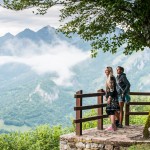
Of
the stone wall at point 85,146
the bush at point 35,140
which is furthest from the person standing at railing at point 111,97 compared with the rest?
the bush at point 35,140

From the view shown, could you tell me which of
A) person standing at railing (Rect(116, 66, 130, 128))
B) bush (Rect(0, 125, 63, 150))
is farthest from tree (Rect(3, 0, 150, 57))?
bush (Rect(0, 125, 63, 150))

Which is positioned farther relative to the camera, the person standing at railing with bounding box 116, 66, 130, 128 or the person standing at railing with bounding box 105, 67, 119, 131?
the person standing at railing with bounding box 116, 66, 130, 128

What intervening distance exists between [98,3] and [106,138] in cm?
541

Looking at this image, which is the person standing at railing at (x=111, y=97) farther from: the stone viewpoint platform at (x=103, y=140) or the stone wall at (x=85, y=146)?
the stone wall at (x=85, y=146)

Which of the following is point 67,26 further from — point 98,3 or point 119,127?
point 119,127

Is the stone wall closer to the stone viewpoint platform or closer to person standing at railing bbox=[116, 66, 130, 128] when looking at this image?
the stone viewpoint platform

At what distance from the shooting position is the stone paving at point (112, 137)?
665 inches

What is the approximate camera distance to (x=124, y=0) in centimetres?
1736

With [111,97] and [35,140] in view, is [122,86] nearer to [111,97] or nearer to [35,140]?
[111,97]

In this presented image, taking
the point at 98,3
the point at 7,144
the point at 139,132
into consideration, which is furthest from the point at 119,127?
the point at 7,144

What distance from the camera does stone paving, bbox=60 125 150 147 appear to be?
1689 cm

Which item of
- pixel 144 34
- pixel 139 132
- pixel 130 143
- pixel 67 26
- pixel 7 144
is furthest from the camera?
pixel 7 144

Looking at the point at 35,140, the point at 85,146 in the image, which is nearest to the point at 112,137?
the point at 85,146

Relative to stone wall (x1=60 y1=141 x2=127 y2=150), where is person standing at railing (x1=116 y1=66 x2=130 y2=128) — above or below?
above
